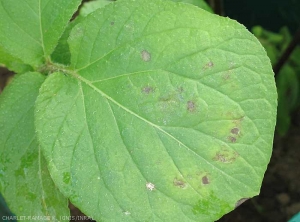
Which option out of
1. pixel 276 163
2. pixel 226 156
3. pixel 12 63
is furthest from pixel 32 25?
pixel 276 163

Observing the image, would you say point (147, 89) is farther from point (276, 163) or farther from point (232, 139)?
point (276, 163)

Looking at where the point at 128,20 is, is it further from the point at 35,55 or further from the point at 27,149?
the point at 27,149

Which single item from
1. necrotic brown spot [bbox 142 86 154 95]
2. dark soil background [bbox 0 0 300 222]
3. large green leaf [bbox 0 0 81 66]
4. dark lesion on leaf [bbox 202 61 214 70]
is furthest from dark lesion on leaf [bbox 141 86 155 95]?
dark soil background [bbox 0 0 300 222]

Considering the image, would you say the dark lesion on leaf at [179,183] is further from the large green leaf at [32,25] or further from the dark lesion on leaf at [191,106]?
the large green leaf at [32,25]

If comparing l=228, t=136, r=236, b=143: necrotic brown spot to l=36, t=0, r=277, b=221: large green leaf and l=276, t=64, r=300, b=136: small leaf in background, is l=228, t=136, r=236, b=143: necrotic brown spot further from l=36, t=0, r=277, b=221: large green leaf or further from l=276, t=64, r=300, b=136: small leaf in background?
l=276, t=64, r=300, b=136: small leaf in background

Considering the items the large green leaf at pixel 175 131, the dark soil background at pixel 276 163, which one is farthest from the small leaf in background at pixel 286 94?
the large green leaf at pixel 175 131

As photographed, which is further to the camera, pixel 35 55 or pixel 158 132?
pixel 35 55

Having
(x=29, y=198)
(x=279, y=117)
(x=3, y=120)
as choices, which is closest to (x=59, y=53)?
(x=3, y=120)
